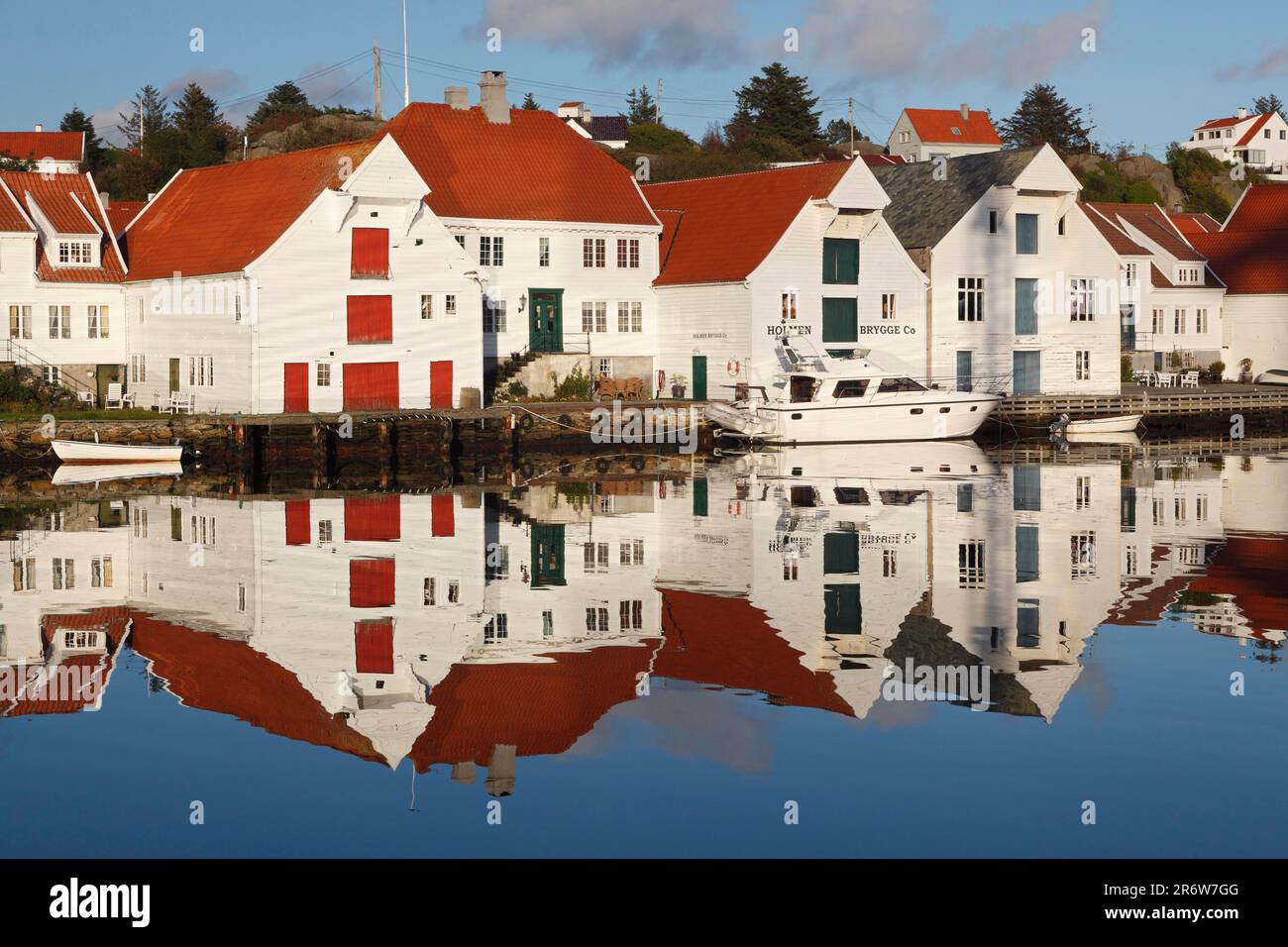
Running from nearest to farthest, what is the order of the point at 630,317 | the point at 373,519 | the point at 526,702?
the point at 526,702, the point at 373,519, the point at 630,317

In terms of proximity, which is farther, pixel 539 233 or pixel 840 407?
pixel 539 233

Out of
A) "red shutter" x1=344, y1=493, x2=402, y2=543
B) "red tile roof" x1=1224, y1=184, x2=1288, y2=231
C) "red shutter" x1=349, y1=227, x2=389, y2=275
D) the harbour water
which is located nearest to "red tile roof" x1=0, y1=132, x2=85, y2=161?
"red shutter" x1=349, y1=227, x2=389, y2=275

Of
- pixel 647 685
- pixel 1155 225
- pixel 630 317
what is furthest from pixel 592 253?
pixel 647 685

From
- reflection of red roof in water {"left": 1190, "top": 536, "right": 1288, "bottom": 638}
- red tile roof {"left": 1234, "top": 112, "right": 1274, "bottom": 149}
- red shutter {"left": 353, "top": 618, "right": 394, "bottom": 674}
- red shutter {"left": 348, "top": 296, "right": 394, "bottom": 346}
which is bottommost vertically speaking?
red shutter {"left": 353, "top": 618, "right": 394, "bottom": 674}

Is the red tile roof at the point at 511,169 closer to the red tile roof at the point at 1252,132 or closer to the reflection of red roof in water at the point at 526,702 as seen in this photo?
the reflection of red roof in water at the point at 526,702

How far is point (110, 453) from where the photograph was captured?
43.7 m

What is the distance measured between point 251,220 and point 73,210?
7.57m

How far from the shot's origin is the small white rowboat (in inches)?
1710

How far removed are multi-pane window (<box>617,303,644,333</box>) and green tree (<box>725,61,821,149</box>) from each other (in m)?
53.7

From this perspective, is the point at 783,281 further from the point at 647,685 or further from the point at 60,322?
the point at 647,685

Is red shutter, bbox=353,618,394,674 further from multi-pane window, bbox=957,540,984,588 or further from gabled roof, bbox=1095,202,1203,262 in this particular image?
gabled roof, bbox=1095,202,1203,262

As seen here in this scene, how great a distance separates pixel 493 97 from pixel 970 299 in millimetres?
17381

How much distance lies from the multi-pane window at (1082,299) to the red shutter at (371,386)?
82.5ft
